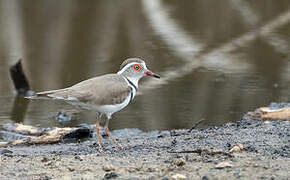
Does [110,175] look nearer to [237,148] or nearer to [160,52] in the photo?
[237,148]

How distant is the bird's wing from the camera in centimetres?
652

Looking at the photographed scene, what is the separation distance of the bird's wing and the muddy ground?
57 cm

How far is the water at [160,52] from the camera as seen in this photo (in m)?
10.8

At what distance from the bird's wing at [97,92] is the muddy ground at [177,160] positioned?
569 mm

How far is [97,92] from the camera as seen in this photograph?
6.65 m

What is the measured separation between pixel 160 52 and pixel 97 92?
8306 millimetres

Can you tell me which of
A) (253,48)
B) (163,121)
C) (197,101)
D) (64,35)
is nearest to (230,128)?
(163,121)

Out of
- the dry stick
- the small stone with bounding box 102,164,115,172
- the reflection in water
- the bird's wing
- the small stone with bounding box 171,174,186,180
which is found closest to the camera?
the small stone with bounding box 171,174,186,180

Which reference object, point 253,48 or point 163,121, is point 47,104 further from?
point 253,48

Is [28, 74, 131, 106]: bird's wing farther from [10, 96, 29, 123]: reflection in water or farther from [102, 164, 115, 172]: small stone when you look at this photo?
[10, 96, 29, 123]: reflection in water

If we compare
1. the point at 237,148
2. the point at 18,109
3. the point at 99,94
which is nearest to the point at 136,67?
the point at 99,94

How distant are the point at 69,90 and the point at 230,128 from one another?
103 inches

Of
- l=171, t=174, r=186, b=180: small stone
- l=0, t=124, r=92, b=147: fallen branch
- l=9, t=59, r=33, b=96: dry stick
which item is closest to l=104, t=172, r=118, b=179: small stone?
l=171, t=174, r=186, b=180: small stone

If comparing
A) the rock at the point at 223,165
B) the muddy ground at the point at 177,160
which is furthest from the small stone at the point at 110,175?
the rock at the point at 223,165
